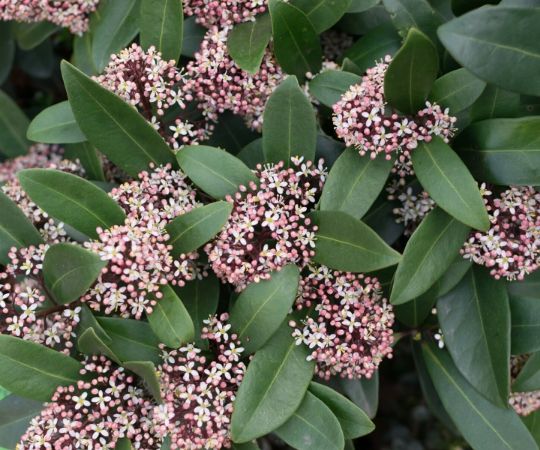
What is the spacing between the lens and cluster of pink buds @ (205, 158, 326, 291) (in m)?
2.11

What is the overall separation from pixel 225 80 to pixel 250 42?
0.48 ft

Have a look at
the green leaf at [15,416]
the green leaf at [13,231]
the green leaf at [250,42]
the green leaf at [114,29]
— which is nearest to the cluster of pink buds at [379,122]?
the green leaf at [250,42]

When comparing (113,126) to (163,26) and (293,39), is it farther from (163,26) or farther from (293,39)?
(293,39)

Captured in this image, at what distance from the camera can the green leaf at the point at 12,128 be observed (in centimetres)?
312

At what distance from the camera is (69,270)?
6.78 ft

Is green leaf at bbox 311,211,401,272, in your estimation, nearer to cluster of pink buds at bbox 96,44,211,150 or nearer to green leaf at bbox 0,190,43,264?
cluster of pink buds at bbox 96,44,211,150

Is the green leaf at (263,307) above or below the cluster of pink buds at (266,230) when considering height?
below

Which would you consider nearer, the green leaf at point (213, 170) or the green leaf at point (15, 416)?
the green leaf at point (213, 170)

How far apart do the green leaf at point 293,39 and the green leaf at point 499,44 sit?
625mm

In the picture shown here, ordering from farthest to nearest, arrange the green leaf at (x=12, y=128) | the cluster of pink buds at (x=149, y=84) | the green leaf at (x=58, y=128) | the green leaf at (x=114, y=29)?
the green leaf at (x=12, y=128), the green leaf at (x=114, y=29), the green leaf at (x=58, y=128), the cluster of pink buds at (x=149, y=84)

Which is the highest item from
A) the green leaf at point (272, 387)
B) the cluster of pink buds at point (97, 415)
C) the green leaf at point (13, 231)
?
the green leaf at point (13, 231)

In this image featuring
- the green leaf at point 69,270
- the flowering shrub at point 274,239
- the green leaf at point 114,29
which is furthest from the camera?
the green leaf at point 114,29

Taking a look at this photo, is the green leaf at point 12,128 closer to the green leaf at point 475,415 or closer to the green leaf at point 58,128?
the green leaf at point 58,128

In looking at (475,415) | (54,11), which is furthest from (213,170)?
(475,415)
